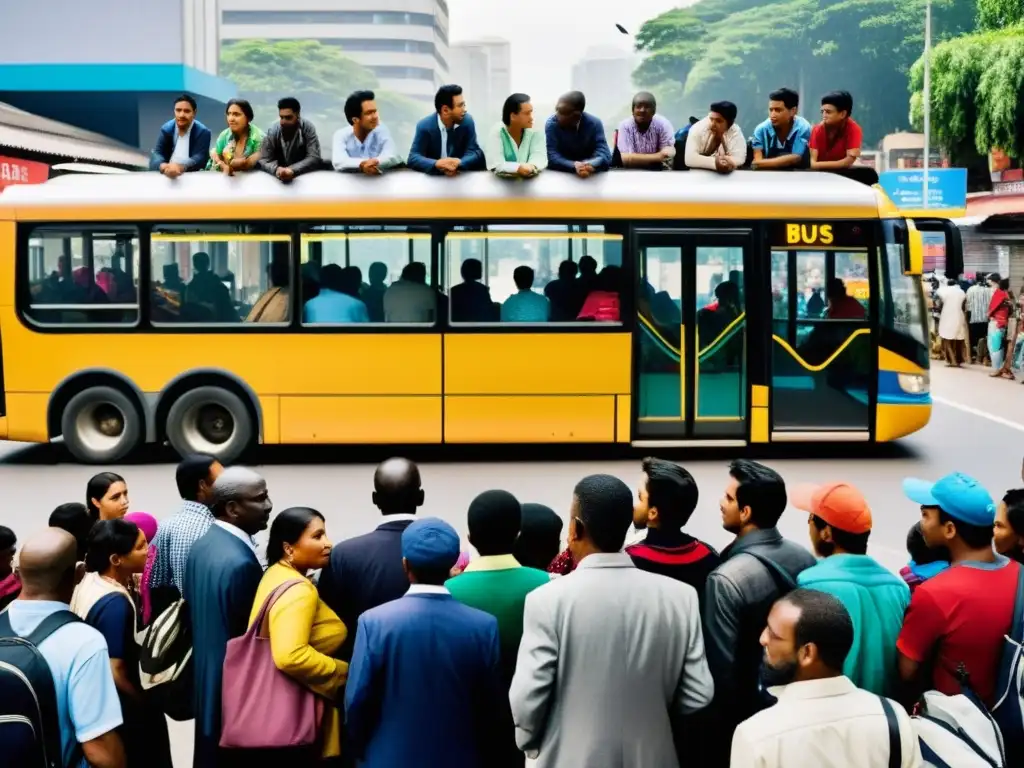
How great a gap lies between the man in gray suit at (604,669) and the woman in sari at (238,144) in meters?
10.7

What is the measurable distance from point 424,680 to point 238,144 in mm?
10951

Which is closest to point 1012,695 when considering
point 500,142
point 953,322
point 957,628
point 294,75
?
point 957,628

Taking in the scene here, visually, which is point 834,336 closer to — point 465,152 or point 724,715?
point 465,152

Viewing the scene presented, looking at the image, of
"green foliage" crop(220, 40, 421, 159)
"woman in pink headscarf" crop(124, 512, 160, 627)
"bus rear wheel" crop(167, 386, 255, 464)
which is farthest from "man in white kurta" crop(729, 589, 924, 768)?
"green foliage" crop(220, 40, 421, 159)

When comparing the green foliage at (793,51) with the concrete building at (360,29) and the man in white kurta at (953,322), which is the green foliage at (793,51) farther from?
the man in white kurta at (953,322)

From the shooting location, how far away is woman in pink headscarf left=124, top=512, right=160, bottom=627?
5422 mm

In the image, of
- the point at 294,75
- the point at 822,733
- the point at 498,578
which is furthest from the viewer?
the point at 294,75

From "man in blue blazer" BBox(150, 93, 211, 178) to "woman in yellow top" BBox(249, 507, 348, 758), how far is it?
10021 millimetres

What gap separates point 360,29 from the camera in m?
149

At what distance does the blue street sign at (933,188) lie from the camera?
43594 mm

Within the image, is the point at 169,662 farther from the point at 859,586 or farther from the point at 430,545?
the point at 859,586

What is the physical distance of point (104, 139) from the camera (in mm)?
36219

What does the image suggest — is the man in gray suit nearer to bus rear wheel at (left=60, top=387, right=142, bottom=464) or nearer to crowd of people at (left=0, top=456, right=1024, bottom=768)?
crowd of people at (left=0, top=456, right=1024, bottom=768)

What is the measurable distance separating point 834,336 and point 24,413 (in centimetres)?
807
